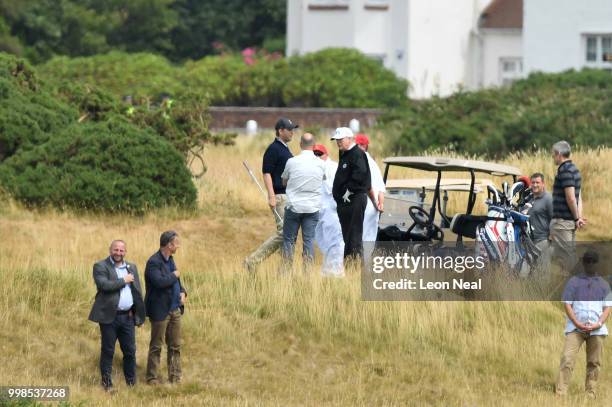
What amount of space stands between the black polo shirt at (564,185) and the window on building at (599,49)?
26.1m

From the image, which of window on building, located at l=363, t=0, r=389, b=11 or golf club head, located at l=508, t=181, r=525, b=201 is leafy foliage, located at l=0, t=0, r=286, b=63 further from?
golf club head, located at l=508, t=181, r=525, b=201

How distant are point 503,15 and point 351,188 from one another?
31503 mm

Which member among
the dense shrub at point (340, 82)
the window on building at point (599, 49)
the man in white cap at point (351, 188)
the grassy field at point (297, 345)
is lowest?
the grassy field at point (297, 345)

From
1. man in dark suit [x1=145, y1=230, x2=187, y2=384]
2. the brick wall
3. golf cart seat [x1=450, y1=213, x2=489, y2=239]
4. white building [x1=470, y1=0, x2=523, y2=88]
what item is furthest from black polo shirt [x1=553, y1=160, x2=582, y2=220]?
white building [x1=470, y1=0, x2=523, y2=88]

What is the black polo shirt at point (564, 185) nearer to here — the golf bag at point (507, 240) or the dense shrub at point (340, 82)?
the golf bag at point (507, 240)

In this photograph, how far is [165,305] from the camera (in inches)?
631

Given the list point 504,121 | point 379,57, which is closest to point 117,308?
point 504,121

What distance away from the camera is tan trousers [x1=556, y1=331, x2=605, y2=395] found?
1617 centimetres

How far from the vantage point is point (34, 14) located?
5347 centimetres

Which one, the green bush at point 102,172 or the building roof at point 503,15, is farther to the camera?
the building roof at point 503,15

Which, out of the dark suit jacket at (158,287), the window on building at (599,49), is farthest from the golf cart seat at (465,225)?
the window on building at (599,49)

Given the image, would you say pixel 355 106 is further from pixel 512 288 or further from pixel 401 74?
pixel 512 288

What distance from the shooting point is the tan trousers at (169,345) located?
Answer: 52.9ft

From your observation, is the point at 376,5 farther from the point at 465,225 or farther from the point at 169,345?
the point at 169,345
